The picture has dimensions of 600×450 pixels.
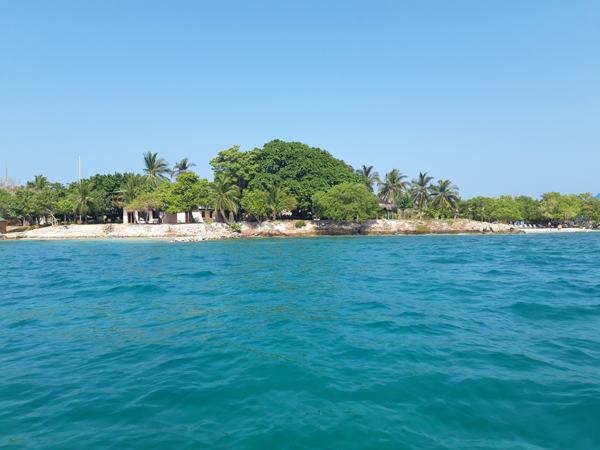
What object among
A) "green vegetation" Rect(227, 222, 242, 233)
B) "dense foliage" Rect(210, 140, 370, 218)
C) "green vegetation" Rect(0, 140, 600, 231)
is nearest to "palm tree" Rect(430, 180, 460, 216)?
"green vegetation" Rect(0, 140, 600, 231)

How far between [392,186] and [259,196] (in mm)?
29859

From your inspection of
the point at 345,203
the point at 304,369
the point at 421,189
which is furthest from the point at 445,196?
the point at 304,369

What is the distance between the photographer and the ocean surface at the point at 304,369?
447cm

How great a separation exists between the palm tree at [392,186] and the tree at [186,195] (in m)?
33.4

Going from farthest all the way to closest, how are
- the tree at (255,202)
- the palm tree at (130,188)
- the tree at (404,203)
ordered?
the tree at (404,203) → the palm tree at (130,188) → the tree at (255,202)

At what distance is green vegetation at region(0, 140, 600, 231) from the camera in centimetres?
5228

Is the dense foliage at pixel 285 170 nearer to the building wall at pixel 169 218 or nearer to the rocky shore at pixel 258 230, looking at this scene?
the rocky shore at pixel 258 230

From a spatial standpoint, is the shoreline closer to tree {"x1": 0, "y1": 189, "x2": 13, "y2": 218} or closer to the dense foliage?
the dense foliage

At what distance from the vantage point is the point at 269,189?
5347 centimetres

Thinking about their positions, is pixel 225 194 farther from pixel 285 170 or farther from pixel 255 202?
pixel 285 170

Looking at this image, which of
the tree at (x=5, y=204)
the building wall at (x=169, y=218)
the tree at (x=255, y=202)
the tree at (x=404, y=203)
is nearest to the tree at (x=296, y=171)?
the tree at (x=255, y=202)

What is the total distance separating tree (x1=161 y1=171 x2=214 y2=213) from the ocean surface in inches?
1629

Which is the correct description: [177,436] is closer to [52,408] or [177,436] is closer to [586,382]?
[52,408]

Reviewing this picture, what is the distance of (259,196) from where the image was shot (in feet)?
169
